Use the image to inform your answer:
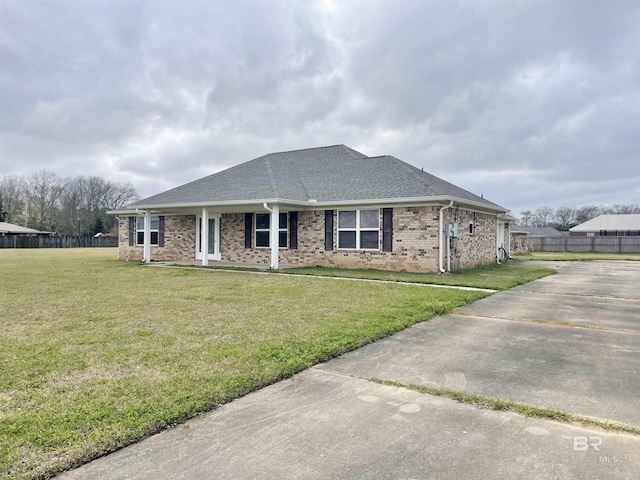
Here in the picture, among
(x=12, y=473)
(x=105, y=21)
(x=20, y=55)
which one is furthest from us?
(x=20, y=55)

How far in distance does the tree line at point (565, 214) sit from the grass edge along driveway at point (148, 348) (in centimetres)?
6852

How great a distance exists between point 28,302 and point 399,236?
10.4 meters

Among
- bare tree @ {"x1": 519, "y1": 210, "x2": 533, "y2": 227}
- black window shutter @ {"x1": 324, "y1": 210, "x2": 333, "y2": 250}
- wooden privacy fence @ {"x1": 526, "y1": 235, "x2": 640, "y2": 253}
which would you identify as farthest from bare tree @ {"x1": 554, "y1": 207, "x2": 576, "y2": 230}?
black window shutter @ {"x1": 324, "y1": 210, "x2": 333, "y2": 250}

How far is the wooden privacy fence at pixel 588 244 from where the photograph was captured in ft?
114

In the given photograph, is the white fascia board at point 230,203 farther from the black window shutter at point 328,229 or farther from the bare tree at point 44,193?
the bare tree at point 44,193

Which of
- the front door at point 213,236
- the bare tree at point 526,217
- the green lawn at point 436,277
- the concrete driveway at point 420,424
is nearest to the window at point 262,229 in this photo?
the front door at point 213,236

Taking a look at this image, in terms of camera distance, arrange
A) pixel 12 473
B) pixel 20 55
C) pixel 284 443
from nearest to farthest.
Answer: pixel 12 473 → pixel 284 443 → pixel 20 55

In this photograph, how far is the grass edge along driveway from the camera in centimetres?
292

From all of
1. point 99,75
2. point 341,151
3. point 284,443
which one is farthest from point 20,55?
point 284,443

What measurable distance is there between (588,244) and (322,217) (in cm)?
3064

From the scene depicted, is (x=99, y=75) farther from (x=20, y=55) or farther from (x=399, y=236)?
(x=399, y=236)

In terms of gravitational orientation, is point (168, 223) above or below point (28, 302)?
above

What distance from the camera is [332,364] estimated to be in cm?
451

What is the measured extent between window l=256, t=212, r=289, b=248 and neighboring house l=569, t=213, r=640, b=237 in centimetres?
4599
